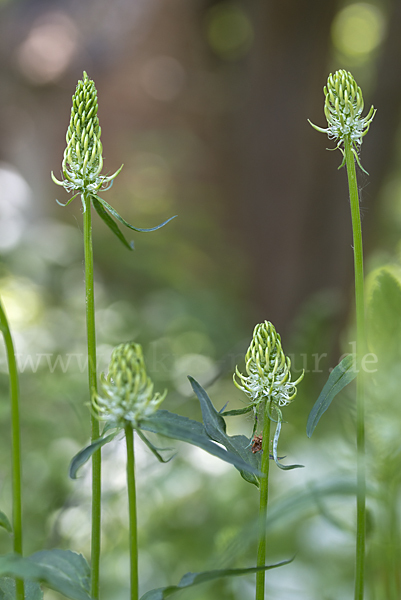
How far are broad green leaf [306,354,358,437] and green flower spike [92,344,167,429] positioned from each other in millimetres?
80

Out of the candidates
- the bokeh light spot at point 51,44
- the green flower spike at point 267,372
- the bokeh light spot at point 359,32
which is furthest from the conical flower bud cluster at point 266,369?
the bokeh light spot at point 359,32

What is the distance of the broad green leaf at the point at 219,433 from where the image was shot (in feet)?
0.83

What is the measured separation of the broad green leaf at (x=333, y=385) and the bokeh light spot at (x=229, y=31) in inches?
72.3

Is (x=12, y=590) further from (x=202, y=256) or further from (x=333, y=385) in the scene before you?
(x=202, y=256)

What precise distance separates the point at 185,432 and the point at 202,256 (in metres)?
2.16

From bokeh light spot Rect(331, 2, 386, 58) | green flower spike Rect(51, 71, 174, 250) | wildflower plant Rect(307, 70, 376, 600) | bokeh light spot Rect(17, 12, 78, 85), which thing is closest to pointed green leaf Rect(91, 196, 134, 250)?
green flower spike Rect(51, 71, 174, 250)

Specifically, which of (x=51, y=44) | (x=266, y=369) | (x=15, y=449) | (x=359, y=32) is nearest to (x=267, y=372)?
(x=266, y=369)

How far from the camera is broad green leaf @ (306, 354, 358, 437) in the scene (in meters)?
0.25

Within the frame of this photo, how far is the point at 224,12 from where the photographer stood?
1.99 meters

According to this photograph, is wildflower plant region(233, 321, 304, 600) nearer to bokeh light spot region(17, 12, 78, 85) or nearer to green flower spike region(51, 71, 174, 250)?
green flower spike region(51, 71, 174, 250)

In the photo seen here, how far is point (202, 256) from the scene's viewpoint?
7.73ft

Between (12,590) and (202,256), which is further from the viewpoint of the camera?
(202,256)

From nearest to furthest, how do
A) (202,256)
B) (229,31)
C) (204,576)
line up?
1. (204,576)
2. (229,31)
3. (202,256)

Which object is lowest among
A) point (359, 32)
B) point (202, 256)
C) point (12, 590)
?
point (12, 590)
